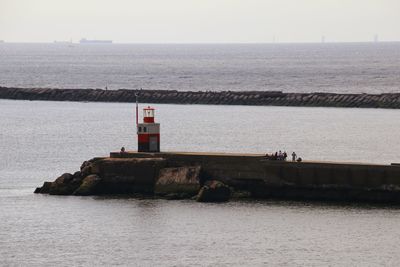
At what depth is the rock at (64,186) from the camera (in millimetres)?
47969

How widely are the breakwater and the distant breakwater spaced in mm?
47957

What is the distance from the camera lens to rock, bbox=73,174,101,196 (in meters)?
47.7

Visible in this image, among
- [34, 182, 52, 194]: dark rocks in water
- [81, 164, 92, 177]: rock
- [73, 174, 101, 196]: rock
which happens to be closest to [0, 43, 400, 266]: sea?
[34, 182, 52, 194]: dark rocks in water

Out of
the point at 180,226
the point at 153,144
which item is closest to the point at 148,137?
the point at 153,144

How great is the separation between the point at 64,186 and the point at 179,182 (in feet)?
16.0

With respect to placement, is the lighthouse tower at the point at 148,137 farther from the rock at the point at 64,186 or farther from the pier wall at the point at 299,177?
the rock at the point at 64,186

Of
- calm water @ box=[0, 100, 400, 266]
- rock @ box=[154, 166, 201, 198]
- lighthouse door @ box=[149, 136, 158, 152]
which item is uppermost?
lighthouse door @ box=[149, 136, 158, 152]

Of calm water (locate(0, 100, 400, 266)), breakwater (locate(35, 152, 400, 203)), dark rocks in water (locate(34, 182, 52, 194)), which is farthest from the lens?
dark rocks in water (locate(34, 182, 52, 194))

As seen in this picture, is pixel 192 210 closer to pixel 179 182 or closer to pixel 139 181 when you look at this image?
pixel 179 182

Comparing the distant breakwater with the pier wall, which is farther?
the distant breakwater

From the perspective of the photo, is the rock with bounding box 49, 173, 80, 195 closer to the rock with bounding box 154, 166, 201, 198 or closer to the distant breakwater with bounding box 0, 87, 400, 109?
the rock with bounding box 154, 166, 201, 198

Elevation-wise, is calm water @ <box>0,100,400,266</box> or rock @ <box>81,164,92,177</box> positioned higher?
rock @ <box>81,164,92,177</box>

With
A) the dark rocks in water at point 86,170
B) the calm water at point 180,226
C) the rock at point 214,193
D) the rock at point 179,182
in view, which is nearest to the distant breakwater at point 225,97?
the calm water at point 180,226

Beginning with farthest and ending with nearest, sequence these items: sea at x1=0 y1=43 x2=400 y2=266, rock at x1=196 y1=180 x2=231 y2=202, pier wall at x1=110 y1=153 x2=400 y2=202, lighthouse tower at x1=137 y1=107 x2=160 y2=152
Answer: lighthouse tower at x1=137 y1=107 x2=160 y2=152
rock at x1=196 y1=180 x2=231 y2=202
pier wall at x1=110 y1=153 x2=400 y2=202
sea at x1=0 y1=43 x2=400 y2=266
